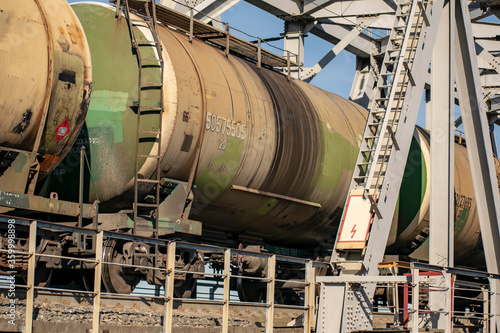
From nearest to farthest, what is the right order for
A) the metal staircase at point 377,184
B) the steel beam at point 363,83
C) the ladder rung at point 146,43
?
1. the metal staircase at point 377,184
2. the ladder rung at point 146,43
3. the steel beam at point 363,83

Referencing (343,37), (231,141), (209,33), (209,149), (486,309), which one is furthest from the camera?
(343,37)

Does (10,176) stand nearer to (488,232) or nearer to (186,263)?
(186,263)

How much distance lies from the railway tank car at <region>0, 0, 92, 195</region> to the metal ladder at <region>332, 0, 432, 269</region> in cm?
483

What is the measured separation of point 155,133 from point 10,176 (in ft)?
9.54

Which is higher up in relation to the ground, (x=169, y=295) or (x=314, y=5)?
(x=314, y=5)

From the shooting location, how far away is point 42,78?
31.4 feet

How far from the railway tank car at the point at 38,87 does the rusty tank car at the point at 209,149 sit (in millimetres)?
1064

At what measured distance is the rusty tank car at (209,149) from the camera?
38.5 ft

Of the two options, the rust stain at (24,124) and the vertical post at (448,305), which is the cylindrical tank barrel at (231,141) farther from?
the vertical post at (448,305)

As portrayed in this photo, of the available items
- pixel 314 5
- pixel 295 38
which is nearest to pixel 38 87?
pixel 314 5

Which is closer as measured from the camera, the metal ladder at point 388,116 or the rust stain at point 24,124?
the rust stain at point 24,124

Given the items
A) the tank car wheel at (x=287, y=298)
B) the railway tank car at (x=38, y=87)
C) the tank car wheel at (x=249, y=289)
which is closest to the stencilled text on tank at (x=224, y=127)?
the railway tank car at (x=38, y=87)

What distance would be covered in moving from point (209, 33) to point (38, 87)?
588 cm

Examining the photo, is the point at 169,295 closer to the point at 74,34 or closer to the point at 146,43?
the point at 74,34
